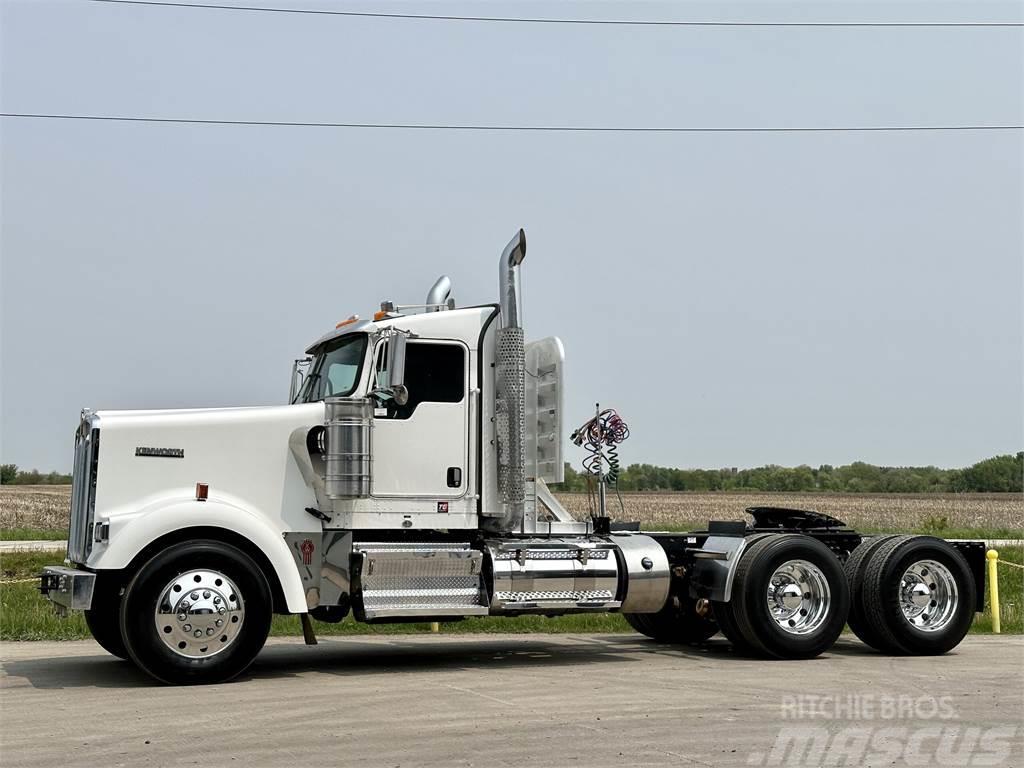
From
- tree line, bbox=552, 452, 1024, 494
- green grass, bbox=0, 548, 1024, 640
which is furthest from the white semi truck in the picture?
tree line, bbox=552, 452, 1024, 494

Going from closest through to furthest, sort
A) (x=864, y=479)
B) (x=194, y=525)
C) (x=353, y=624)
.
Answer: (x=194, y=525)
(x=353, y=624)
(x=864, y=479)

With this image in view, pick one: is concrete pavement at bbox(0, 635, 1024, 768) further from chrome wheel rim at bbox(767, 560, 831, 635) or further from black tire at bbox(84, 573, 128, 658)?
chrome wheel rim at bbox(767, 560, 831, 635)

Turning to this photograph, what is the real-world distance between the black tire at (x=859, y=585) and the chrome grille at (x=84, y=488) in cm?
742

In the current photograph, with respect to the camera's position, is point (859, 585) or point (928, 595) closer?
point (859, 585)

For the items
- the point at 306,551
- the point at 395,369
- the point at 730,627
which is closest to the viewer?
the point at 395,369

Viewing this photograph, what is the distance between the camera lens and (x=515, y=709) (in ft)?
31.0

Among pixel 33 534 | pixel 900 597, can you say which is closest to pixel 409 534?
pixel 900 597

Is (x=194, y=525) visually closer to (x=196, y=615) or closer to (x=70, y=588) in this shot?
(x=196, y=615)

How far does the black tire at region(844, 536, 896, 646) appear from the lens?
43.8ft

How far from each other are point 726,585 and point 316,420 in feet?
14.0

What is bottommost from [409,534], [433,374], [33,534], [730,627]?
[730,627]

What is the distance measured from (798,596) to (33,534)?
31.1 m

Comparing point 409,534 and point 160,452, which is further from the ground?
point 160,452

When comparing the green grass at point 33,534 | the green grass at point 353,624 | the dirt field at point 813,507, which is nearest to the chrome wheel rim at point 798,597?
the green grass at point 353,624
